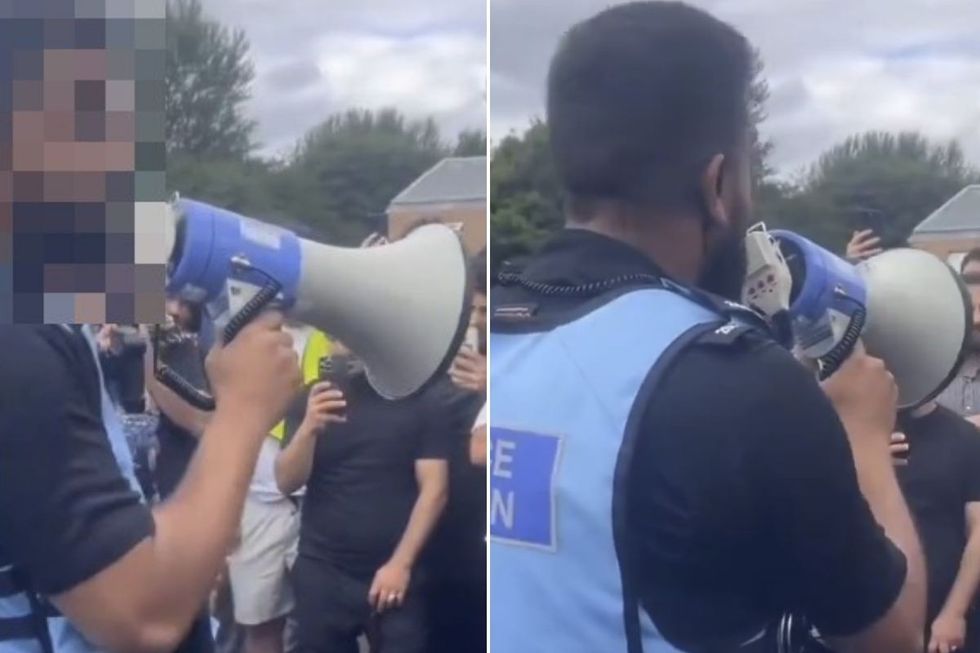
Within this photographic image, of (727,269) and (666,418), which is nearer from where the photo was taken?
(666,418)

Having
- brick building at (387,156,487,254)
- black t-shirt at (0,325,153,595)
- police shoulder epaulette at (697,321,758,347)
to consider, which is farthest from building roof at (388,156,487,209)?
black t-shirt at (0,325,153,595)

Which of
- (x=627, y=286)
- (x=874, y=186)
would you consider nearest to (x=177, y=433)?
(x=627, y=286)

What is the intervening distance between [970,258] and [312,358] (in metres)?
0.82

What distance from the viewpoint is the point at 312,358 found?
5.56 feet

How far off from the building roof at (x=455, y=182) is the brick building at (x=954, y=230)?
21.3 inches

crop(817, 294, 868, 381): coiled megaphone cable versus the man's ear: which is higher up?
the man's ear

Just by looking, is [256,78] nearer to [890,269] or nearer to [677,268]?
[677,268]

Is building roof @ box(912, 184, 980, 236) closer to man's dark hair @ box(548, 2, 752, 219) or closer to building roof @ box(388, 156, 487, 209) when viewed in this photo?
man's dark hair @ box(548, 2, 752, 219)

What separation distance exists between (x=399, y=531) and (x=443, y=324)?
266 millimetres

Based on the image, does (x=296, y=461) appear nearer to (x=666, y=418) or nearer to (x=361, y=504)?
(x=361, y=504)

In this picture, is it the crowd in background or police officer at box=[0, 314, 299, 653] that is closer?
police officer at box=[0, 314, 299, 653]

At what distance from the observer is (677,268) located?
1.71 meters

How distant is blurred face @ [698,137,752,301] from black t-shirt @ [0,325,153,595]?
0.75 metres

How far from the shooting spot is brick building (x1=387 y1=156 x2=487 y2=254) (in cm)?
172
